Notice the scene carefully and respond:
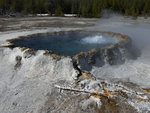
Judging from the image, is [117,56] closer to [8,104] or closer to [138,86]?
[138,86]

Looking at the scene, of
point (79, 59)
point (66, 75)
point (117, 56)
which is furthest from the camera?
point (117, 56)

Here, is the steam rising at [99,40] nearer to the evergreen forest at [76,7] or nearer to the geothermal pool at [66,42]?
the geothermal pool at [66,42]

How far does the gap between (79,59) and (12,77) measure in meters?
3.96

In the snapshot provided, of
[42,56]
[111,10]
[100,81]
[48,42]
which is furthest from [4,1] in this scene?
[100,81]

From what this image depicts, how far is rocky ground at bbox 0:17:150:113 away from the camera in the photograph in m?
5.97

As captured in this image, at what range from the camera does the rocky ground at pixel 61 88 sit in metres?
5.97

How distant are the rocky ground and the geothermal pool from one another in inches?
109

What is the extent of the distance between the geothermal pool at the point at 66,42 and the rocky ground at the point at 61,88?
109 inches

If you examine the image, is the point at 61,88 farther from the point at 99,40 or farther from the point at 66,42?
the point at 99,40

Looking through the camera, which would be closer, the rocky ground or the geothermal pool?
the rocky ground

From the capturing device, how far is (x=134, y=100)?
607 cm

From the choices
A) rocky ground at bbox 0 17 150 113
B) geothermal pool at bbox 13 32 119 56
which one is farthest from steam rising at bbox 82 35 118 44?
rocky ground at bbox 0 17 150 113

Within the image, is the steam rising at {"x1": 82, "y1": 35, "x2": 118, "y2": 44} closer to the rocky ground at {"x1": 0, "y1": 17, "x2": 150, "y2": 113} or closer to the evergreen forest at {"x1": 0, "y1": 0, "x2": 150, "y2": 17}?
the rocky ground at {"x1": 0, "y1": 17, "x2": 150, "y2": 113}

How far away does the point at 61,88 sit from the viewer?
7027 mm
